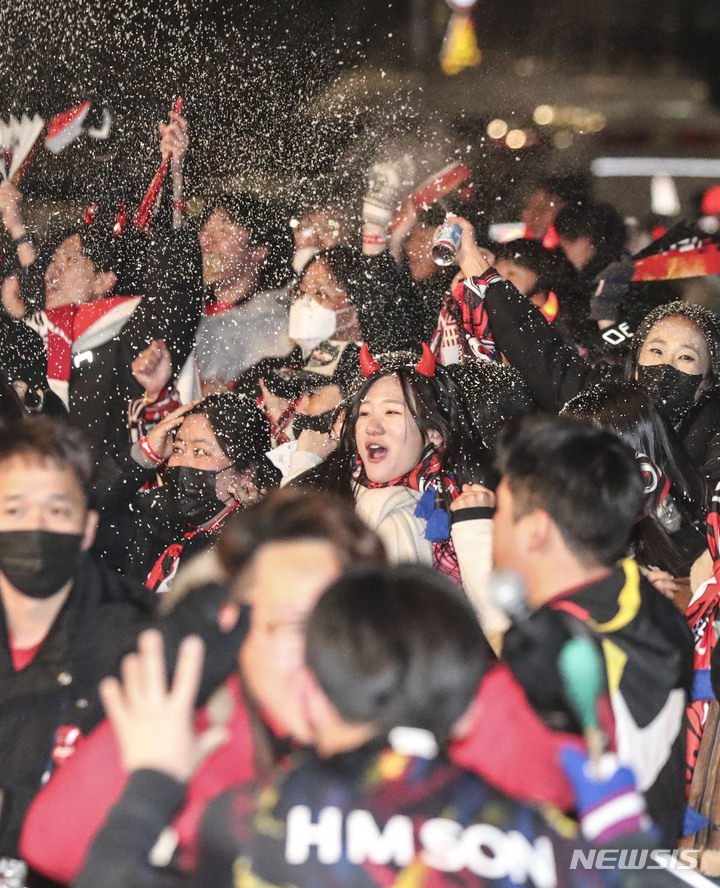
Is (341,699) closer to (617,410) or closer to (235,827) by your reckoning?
(235,827)

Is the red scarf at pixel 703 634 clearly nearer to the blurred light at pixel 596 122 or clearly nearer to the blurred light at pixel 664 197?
the blurred light at pixel 664 197

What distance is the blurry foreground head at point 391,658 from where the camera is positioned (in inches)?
62.8

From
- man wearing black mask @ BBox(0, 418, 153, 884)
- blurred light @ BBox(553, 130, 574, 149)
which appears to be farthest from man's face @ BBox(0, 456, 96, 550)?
blurred light @ BBox(553, 130, 574, 149)

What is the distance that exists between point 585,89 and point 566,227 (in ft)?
29.2

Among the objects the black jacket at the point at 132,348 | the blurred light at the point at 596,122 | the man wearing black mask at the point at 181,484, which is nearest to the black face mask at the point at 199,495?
the man wearing black mask at the point at 181,484

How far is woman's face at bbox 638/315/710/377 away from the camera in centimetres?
383

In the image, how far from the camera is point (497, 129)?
8.30 m

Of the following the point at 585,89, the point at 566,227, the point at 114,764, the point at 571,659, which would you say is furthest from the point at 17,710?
the point at 585,89

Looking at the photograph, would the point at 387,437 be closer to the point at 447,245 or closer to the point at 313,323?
the point at 447,245

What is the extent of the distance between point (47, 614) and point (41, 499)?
207mm

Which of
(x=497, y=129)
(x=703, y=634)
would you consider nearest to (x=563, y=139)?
(x=497, y=129)

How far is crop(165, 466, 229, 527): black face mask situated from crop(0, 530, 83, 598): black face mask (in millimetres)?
1745

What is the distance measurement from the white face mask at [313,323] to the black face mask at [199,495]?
1092mm

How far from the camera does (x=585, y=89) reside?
45.8 ft
